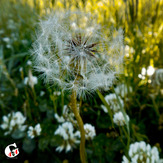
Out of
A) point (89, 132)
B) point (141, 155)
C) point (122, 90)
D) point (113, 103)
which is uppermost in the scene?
point (122, 90)

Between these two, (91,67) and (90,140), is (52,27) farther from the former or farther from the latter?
(90,140)

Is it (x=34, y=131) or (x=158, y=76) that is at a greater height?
(x=158, y=76)

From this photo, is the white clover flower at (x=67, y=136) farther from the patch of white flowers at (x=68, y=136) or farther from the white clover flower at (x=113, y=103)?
the white clover flower at (x=113, y=103)

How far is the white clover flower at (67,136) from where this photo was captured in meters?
1.38

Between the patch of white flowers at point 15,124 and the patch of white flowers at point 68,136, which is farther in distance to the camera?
the patch of white flowers at point 15,124

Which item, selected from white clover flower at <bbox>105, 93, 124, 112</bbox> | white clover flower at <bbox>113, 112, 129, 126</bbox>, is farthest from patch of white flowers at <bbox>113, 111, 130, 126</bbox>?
white clover flower at <bbox>105, 93, 124, 112</bbox>

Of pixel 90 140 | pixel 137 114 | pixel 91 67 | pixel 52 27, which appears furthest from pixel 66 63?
pixel 137 114

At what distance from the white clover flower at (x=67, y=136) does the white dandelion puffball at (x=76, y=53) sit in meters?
0.47

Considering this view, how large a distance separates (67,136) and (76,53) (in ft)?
2.37

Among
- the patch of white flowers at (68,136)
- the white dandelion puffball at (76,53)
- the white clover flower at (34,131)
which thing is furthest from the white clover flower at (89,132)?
the white dandelion puffball at (76,53)

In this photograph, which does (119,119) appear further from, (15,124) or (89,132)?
(15,124)

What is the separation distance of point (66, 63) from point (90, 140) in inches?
29.0

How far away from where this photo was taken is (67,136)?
1387mm

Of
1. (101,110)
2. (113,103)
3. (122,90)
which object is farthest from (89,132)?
(122,90)
